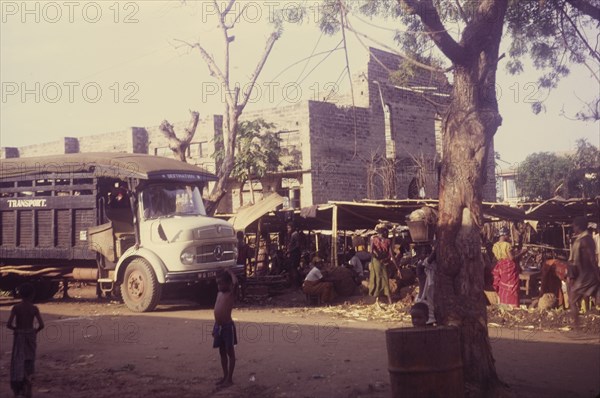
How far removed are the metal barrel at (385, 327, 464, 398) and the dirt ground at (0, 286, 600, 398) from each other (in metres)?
1.16

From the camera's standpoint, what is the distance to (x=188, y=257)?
42.7 ft

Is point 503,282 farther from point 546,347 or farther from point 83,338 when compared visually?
point 83,338

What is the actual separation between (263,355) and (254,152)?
16.8 m

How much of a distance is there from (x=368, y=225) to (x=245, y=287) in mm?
5655

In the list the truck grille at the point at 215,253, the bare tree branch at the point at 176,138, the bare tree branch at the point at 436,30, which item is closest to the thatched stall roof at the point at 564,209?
the truck grille at the point at 215,253

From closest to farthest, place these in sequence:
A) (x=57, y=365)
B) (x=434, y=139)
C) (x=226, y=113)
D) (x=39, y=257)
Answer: (x=57, y=365) < (x=39, y=257) < (x=226, y=113) < (x=434, y=139)

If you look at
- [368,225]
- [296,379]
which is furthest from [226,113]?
[296,379]

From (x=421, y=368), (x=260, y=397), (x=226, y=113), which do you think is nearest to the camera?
(x=421, y=368)

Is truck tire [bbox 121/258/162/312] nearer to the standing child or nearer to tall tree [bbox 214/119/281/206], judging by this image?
the standing child

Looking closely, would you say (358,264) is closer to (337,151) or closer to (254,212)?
(254,212)

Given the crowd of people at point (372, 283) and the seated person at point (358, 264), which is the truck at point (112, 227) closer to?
the crowd of people at point (372, 283)

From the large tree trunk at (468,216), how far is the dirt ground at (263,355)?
2.11 feet

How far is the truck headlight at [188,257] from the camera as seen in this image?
42.5 ft

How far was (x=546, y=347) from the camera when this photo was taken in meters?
9.12
